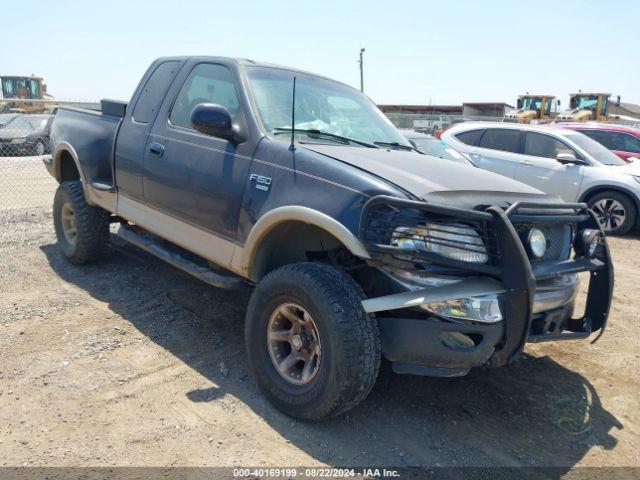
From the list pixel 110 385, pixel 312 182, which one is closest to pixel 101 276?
pixel 110 385

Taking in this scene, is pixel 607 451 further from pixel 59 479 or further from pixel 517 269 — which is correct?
pixel 59 479

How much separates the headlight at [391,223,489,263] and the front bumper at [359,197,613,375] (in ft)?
0.18

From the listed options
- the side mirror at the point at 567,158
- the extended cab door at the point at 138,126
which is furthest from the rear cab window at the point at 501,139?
the extended cab door at the point at 138,126

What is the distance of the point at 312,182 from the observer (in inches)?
127

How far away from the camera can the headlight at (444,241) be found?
9.25 ft

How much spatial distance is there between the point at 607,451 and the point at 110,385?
2.96 metres

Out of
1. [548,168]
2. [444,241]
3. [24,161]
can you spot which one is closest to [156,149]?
[444,241]

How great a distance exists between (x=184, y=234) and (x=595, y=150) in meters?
8.38

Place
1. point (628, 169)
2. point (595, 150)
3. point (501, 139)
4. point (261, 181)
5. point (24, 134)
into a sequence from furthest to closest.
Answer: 1. point (24, 134)
2. point (501, 139)
3. point (595, 150)
4. point (628, 169)
5. point (261, 181)

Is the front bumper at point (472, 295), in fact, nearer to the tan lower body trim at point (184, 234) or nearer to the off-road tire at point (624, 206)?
the tan lower body trim at point (184, 234)

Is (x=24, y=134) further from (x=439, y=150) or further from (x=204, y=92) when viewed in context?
(x=204, y=92)

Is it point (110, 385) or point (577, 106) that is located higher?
point (577, 106)

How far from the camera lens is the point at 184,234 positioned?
4.19 meters

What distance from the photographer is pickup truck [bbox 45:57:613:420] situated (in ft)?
9.30
